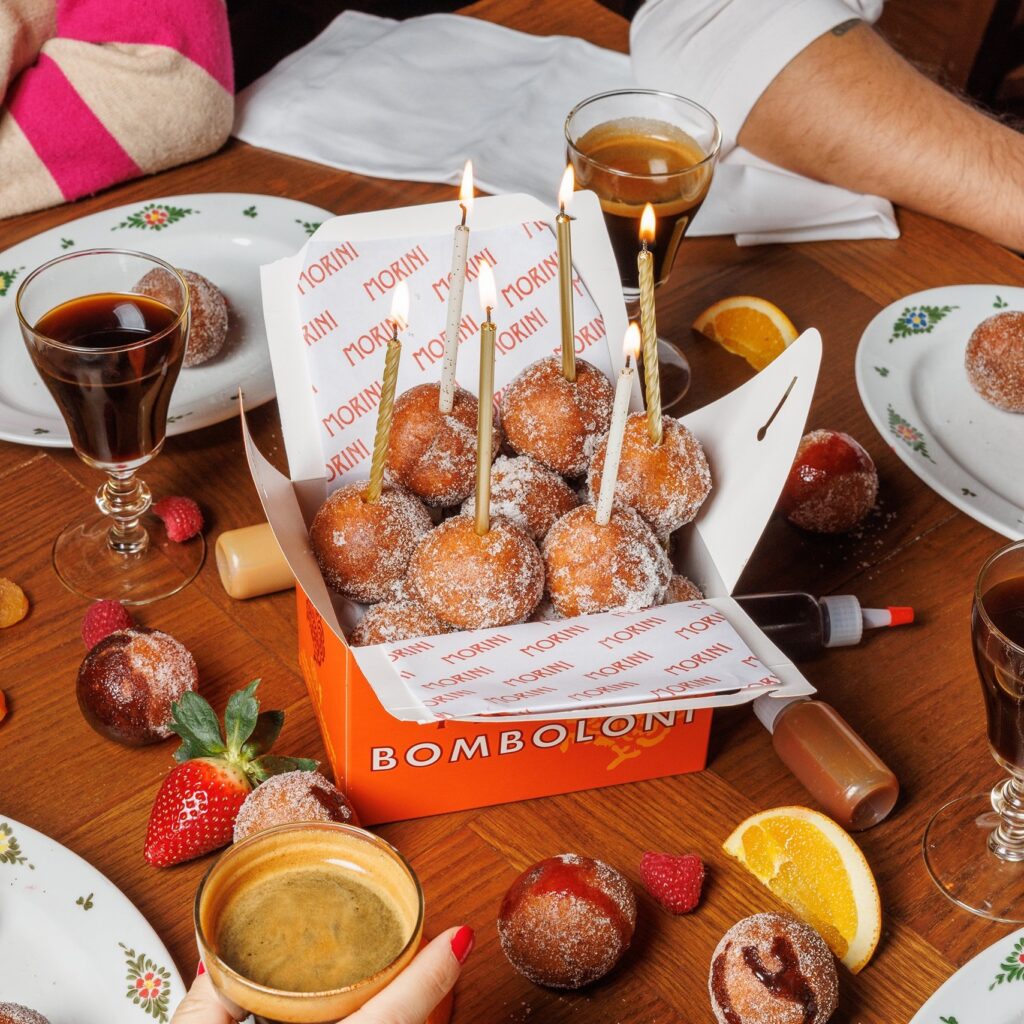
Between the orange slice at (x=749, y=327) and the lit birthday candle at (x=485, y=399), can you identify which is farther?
the orange slice at (x=749, y=327)

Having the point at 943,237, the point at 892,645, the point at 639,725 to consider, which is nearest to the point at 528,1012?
the point at 639,725

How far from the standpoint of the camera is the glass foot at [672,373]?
1.48m

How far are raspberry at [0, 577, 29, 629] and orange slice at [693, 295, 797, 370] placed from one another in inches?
33.2

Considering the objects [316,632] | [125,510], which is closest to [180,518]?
[125,510]

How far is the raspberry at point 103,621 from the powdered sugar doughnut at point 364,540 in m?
0.24

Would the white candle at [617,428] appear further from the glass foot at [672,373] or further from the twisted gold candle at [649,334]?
the glass foot at [672,373]

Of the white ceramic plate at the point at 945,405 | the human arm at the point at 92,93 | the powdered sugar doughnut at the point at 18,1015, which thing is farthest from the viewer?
the human arm at the point at 92,93

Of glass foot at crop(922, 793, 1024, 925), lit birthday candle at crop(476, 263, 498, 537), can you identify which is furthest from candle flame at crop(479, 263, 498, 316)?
glass foot at crop(922, 793, 1024, 925)

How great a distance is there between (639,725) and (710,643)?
0.10 m

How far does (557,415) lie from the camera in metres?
1.13

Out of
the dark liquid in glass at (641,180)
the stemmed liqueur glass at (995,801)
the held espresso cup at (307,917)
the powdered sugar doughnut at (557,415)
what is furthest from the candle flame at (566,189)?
Answer: the held espresso cup at (307,917)

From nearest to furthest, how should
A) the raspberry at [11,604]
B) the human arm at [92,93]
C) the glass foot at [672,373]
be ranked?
the raspberry at [11,604] → the glass foot at [672,373] → the human arm at [92,93]

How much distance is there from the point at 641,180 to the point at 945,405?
450mm

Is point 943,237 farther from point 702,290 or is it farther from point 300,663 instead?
point 300,663
